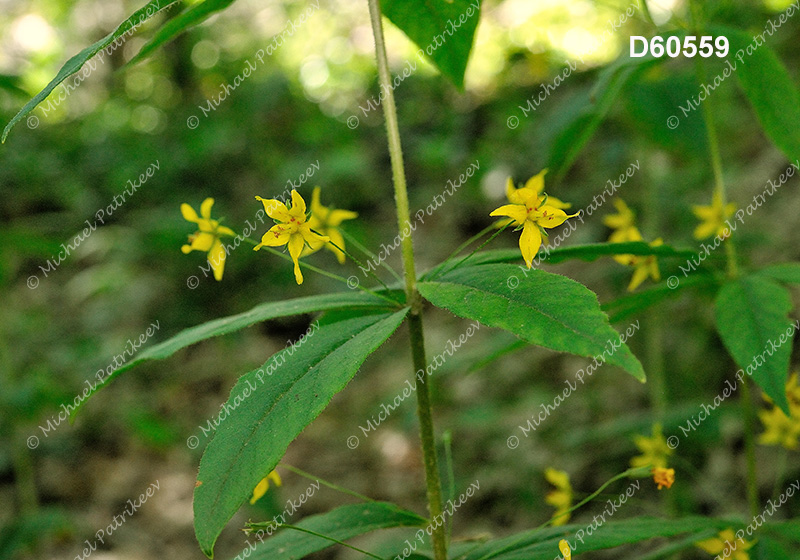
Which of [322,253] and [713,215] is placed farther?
[322,253]

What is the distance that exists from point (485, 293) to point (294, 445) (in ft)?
12.1

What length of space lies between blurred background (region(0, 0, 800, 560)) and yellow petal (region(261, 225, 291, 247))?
560 millimetres

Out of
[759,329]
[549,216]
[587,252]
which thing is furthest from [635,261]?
[549,216]

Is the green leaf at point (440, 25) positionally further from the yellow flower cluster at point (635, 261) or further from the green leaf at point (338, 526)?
the green leaf at point (338, 526)

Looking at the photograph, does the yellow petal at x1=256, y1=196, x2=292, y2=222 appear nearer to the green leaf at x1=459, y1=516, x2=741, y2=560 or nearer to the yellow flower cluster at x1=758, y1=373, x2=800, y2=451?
the green leaf at x1=459, y1=516, x2=741, y2=560

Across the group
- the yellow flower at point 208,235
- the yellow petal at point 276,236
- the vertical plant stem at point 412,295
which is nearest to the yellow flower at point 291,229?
the yellow petal at point 276,236

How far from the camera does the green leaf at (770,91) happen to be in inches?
61.1

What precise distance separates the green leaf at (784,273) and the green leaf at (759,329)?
0.03 metres

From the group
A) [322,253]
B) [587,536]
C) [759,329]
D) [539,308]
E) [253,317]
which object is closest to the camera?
[539,308]

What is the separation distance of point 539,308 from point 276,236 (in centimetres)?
54

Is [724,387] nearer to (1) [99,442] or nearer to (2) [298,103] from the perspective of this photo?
(1) [99,442]

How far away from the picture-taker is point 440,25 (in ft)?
5.06

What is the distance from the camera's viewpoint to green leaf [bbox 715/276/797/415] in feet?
4.41

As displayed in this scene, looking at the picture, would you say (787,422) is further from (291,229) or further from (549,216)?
(291,229)
